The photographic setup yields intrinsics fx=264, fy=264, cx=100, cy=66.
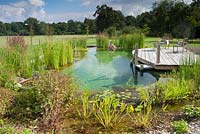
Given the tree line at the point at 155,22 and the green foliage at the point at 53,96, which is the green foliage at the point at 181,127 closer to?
the green foliage at the point at 53,96

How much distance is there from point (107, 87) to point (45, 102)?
332 cm

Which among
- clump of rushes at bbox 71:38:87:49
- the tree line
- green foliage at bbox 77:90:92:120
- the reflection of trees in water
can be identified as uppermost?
the tree line

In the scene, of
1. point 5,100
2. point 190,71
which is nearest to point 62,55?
point 190,71

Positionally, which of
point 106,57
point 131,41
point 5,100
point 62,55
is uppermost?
point 131,41

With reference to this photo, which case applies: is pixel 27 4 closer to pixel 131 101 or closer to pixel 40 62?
pixel 40 62

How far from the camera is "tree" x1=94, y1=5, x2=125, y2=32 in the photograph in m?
37.1

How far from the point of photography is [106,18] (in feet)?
122

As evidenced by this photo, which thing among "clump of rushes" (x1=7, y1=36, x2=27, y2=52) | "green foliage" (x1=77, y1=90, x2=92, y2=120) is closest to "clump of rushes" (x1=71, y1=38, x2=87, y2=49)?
"clump of rushes" (x1=7, y1=36, x2=27, y2=52)

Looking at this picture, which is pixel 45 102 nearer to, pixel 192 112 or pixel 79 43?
pixel 192 112

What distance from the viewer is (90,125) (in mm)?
3959

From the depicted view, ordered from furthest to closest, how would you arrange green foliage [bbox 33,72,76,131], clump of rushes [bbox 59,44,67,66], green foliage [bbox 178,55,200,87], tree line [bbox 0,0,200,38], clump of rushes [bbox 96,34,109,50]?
tree line [bbox 0,0,200,38] → clump of rushes [bbox 96,34,109,50] → clump of rushes [bbox 59,44,67,66] → green foliage [bbox 178,55,200,87] → green foliage [bbox 33,72,76,131]

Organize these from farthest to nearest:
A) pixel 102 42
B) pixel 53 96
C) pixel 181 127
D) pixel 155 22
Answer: pixel 155 22
pixel 102 42
pixel 53 96
pixel 181 127

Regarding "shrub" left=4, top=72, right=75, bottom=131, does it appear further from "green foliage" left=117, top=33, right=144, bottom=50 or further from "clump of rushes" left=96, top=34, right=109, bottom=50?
"clump of rushes" left=96, top=34, right=109, bottom=50

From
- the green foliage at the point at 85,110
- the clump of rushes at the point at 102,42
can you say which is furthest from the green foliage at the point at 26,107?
the clump of rushes at the point at 102,42
